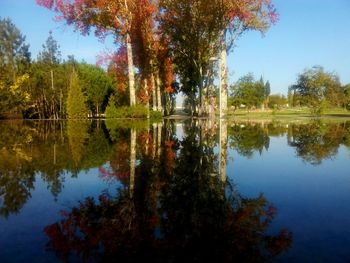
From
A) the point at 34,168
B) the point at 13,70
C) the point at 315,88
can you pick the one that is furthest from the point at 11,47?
the point at 34,168

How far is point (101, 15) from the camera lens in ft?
95.4

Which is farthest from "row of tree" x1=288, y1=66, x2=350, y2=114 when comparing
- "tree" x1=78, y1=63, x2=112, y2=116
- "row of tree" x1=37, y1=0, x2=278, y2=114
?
"tree" x1=78, y1=63, x2=112, y2=116

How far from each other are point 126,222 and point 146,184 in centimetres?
189

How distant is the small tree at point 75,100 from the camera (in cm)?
3453

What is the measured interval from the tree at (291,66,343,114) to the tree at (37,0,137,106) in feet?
58.8

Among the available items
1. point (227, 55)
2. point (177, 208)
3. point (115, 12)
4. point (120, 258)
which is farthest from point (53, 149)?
point (227, 55)

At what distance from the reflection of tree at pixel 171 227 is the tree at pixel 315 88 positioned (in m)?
33.7

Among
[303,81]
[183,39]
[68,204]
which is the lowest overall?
[68,204]

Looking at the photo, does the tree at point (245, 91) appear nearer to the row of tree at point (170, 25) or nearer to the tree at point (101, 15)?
the row of tree at point (170, 25)

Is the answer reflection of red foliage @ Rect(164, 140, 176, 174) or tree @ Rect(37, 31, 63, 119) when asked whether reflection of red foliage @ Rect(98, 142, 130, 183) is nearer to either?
reflection of red foliage @ Rect(164, 140, 176, 174)

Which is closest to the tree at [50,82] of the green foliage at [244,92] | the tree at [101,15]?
the tree at [101,15]

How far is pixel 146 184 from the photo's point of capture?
5879mm

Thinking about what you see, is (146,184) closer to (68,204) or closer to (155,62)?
(68,204)

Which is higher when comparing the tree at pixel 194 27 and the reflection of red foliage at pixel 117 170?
the tree at pixel 194 27
